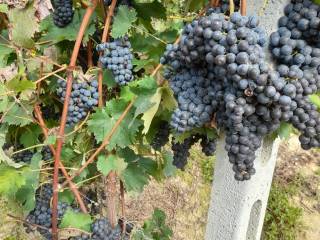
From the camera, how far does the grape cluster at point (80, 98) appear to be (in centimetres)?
→ 151

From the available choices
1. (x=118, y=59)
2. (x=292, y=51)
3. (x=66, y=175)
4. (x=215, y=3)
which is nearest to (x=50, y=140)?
(x=66, y=175)

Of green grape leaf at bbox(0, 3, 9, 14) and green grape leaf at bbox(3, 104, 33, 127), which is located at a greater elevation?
green grape leaf at bbox(0, 3, 9, 14)

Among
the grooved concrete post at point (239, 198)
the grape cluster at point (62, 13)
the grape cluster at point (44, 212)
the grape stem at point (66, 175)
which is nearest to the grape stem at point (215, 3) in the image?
the grooved concrete post at point (239, 198)

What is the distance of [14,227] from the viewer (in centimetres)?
317

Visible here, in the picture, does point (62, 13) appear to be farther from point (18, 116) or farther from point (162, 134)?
point (162, 134)

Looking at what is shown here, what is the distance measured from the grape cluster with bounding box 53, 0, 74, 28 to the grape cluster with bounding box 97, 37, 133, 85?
21 centimetres

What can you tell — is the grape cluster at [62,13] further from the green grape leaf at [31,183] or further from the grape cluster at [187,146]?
→ the grape cluster at [187,146]

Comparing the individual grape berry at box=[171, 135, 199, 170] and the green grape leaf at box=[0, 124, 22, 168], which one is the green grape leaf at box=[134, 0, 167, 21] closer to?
the individual grape berry at box=[171, 135, 199, 170]

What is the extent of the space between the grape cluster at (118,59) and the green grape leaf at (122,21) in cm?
6

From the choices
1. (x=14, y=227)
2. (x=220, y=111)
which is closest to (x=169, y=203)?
(x=14, y=227)

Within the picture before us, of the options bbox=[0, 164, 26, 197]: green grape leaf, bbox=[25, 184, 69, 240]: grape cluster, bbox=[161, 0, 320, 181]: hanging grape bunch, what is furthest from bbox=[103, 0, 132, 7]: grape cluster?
bbox=[25, 184, 69, 240]: grape cluster

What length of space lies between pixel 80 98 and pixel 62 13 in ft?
1.09

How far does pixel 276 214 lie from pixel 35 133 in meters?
2.23

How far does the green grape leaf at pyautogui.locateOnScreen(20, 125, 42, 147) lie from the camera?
185 centimetres
